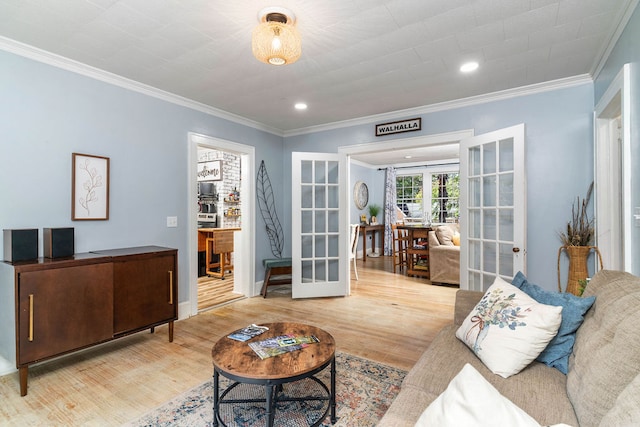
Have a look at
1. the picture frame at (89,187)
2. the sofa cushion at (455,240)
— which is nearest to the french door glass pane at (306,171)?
the picture frame at (89,187)

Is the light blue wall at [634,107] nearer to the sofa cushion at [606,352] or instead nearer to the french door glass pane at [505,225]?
the sofa cushion at [606,352]

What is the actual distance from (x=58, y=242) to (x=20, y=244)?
0.22 m

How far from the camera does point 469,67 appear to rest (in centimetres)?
284

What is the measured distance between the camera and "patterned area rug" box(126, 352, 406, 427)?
1.80m

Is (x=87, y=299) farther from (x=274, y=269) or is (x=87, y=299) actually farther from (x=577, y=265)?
(x=577, y=265)

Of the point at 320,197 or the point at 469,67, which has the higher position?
the point at 469,67

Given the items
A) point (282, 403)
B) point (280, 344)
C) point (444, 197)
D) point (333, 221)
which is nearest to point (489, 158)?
point (333, 221)

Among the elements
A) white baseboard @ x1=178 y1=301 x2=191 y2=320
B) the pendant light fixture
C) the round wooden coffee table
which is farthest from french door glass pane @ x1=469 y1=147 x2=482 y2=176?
white baseboard @ x1=178 y1=301 x2=191 y2=320

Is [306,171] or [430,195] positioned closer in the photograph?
[306,171]

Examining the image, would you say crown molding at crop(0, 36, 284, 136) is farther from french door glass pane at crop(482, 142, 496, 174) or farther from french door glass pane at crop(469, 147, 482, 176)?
french door glass pane at crop(482, 142, 496, 174)

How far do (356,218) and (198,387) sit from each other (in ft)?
20.7

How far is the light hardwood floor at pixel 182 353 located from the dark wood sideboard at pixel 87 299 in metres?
0.21

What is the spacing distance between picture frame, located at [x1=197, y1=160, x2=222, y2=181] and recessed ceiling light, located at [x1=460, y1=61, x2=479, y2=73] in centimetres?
476

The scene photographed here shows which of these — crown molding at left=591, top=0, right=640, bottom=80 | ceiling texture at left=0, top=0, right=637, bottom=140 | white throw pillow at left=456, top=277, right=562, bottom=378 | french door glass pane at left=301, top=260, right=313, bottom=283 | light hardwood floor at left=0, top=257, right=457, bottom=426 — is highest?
ceiling texture at left=0, top=0, right=637, bottom=140
